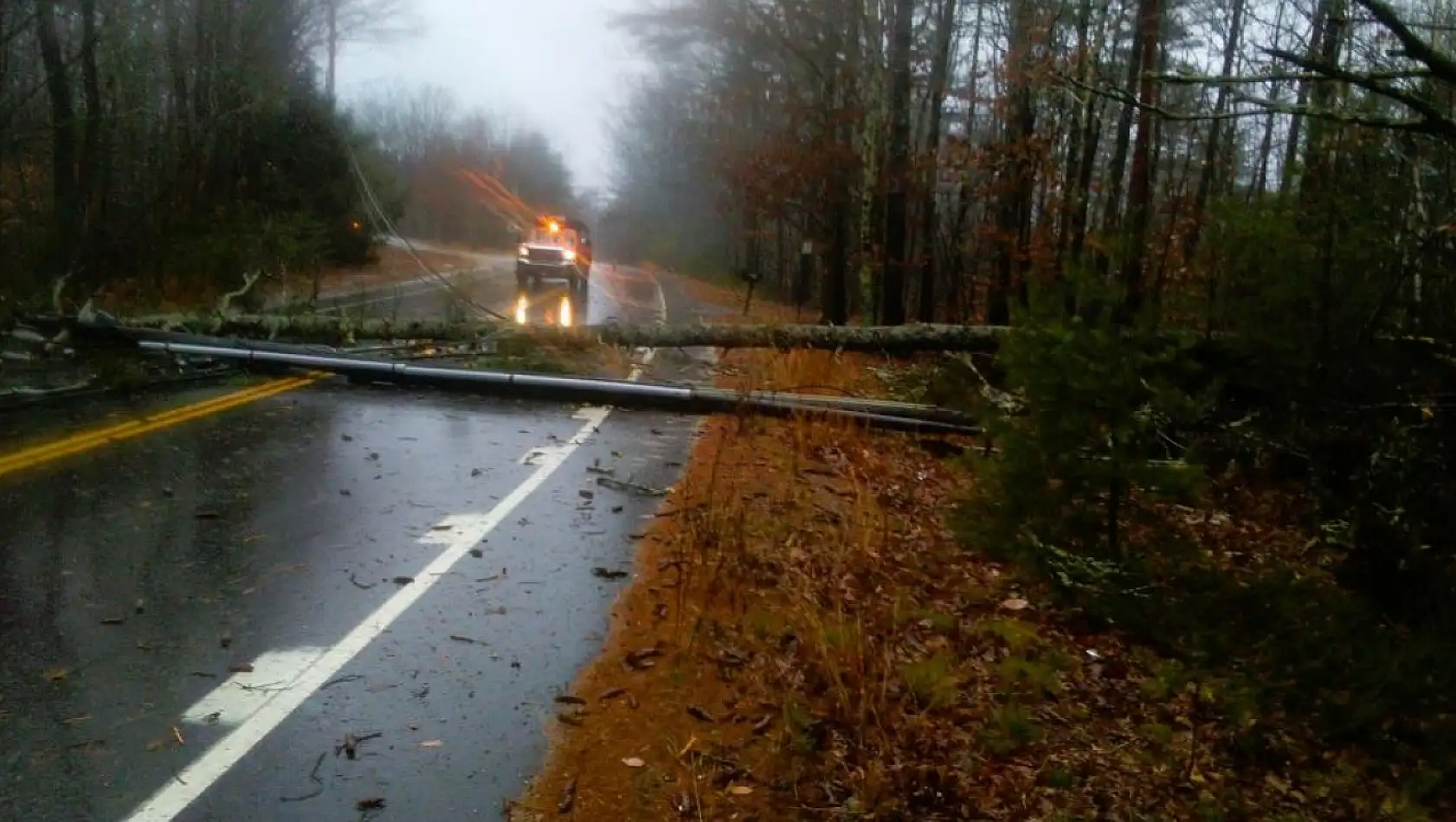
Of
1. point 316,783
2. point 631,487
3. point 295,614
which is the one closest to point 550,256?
point 631,487

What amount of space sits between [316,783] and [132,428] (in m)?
6.89

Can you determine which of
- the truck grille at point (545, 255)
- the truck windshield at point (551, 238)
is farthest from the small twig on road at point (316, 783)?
the truck windshield at point (551, 238)

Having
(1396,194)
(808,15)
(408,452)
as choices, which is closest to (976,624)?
(408,452)

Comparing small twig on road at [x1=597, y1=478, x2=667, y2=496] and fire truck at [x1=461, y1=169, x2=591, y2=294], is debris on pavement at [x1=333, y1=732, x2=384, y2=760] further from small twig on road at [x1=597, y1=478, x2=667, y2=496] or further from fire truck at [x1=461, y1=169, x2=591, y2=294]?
fire truck at [x1=461, y1=169, x2=591, y2=294]

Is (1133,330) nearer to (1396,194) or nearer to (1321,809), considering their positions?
(1321,809)

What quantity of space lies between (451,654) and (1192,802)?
3.60 m

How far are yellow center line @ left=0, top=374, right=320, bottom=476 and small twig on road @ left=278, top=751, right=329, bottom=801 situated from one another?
17.2ft

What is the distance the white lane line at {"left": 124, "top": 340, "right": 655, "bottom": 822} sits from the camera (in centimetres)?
423

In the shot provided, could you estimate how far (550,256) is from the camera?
34.9m

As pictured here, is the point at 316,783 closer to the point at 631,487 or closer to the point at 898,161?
the point at 631,487

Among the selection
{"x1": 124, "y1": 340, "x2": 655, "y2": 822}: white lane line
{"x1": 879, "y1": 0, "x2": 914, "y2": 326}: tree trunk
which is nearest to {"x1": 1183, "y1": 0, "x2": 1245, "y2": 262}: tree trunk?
{"x1": 879, "y1": 0, "x2": 914, "y2": 326}: tree trunk

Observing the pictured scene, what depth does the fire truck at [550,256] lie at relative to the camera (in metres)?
34.8

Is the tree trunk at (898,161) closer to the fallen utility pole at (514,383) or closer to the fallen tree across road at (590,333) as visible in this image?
the fallen tree across road at (590,333)

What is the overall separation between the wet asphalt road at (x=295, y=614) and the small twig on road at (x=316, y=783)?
12 millimetres
